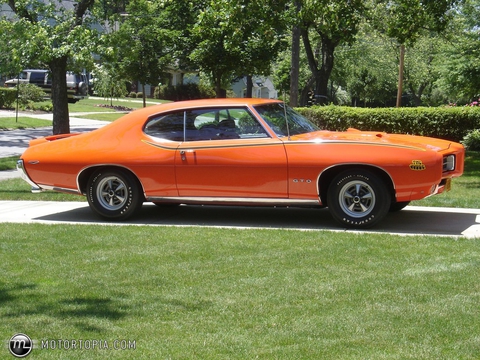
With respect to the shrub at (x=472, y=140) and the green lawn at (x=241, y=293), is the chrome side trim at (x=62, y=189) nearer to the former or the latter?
the green lawn at (x=241, y=293)

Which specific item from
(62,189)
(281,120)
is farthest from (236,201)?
(62,189)

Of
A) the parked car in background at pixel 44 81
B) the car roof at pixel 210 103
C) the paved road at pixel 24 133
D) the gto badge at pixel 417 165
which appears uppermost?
the parked car in background at pixel 44 81

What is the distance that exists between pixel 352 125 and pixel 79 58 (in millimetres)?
8717

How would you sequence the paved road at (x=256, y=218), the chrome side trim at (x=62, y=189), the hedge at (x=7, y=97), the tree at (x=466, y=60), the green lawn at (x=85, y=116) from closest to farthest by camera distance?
the paved road at (x=256, y=218), the chrome side trim at (x=62, y=189), the tree at (x=466, y=60), the green lawn at (x=85, y=116), the hedge at (x=7, y=97)

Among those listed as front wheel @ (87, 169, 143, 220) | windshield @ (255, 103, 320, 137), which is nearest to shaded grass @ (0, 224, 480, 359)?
front wheel @ (87, 169, 143, 220)

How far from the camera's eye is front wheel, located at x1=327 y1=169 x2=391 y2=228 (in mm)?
8500

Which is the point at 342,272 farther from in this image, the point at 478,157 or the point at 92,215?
the point at 478,157

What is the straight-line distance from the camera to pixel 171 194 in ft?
30.6

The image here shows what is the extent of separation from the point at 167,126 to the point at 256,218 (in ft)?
5.20

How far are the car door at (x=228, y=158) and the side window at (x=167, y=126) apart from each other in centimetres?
9

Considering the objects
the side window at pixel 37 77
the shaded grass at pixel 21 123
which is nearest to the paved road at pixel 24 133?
the shaded grass at pixel 21 123

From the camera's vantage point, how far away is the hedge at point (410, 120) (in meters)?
20.7

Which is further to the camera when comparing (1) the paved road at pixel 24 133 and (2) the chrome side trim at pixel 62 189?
(1) the paved road at pixel 24 133

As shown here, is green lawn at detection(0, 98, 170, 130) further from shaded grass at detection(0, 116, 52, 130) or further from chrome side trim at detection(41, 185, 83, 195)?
chrome side trim at detection(41, 185, 83, 195)
